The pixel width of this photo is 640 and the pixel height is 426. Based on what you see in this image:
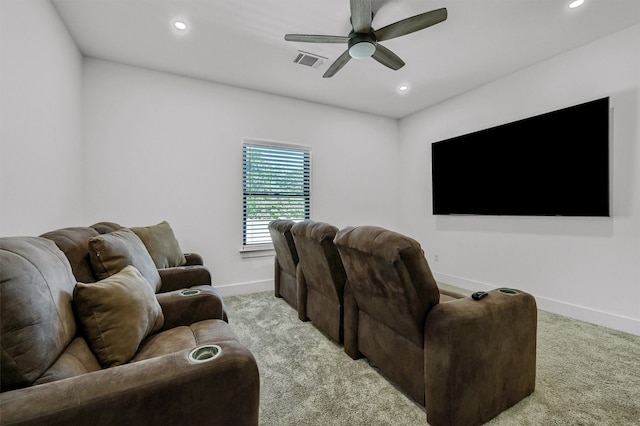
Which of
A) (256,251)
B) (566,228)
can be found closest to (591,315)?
(566,228)

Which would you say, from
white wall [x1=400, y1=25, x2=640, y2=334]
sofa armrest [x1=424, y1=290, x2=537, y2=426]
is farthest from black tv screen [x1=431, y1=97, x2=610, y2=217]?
sofa armrest [x1=424, y1=290, x2=537, y2=426]

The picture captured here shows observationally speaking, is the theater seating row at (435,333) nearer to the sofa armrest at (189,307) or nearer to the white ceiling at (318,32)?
the sofa armrest at (189,307)

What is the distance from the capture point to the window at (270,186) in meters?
3.94

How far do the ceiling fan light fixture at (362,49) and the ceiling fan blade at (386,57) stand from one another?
0.11 metres

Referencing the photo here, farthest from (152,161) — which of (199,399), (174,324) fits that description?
(199,399)

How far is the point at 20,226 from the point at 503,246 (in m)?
4.75

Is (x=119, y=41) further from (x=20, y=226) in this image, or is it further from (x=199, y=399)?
(x=199, y=399)

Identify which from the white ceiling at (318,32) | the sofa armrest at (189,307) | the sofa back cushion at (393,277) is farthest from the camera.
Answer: the white ceiling at (318,32)

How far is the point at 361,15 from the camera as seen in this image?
2.00 meters

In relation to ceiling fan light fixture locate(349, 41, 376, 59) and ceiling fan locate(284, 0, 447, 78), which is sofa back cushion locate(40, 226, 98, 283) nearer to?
ceiling fan locate(284, 0, 447, 78)

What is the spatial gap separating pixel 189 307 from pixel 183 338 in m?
0.30

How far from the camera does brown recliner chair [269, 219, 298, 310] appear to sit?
2862 millimetres

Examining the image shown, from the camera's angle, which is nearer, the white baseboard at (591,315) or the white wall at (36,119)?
the white wall at (36,119)

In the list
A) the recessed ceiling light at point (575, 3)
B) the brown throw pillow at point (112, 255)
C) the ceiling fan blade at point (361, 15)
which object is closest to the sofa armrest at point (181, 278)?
the brown throw pillow at point (112, 255)
